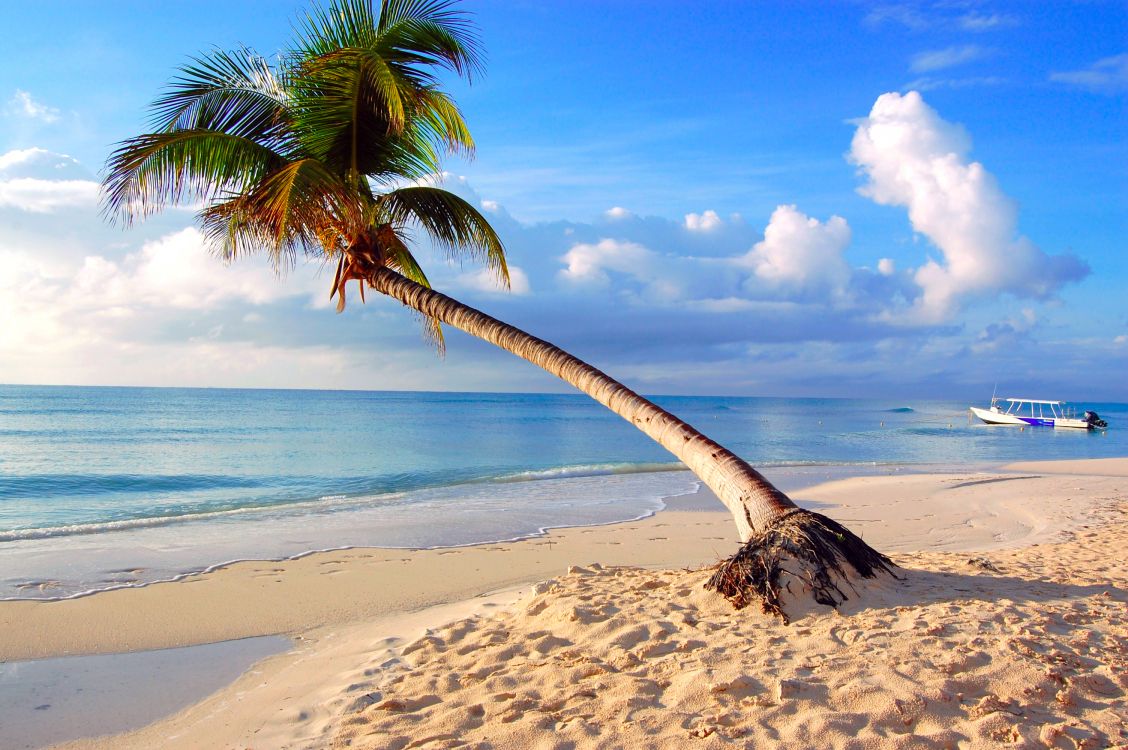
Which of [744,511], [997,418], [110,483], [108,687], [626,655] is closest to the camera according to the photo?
[626,655]

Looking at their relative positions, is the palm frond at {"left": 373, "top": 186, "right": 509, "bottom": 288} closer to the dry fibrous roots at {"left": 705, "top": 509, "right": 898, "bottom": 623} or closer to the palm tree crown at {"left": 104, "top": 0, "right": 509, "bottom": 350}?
the palm tree crown at {"left": 104, "top": 0, "right": 509, "bottom": 350}

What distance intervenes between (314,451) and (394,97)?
24827 millimetres

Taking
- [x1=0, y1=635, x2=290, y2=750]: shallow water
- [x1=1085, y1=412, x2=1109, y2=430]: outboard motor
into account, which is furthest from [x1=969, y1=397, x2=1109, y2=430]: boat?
A: [x1=0, y1=635, x2=290, y2=750]: shallow water

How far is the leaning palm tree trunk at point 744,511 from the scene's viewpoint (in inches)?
214

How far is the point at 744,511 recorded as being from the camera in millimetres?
6152

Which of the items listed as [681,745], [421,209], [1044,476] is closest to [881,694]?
[681,745]

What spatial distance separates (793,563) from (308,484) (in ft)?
55.8

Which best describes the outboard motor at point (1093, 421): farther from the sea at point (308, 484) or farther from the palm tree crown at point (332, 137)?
the palm tree crown at point (332, 137)

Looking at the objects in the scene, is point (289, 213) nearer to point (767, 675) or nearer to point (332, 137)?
point (332, 137)

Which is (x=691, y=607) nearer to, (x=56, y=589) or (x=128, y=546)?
(x=56, y=589)

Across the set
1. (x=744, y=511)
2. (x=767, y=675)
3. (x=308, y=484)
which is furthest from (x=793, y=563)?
(x=308, y=484)

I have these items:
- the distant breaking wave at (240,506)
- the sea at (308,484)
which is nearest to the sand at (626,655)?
the sea at (308,484)

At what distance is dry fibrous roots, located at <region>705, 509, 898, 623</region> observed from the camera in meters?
5.36

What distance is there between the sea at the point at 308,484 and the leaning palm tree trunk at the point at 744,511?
434cm
